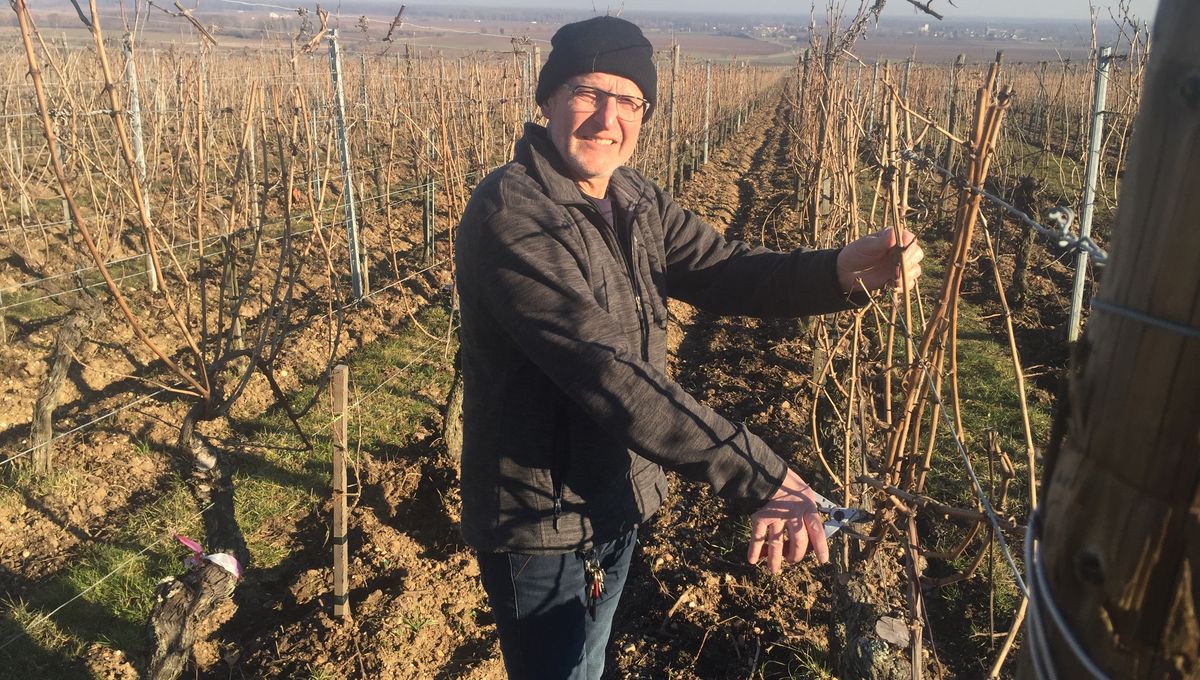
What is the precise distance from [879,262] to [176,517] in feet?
10.4

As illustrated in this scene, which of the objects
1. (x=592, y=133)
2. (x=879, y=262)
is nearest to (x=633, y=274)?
(x=592, y=133)

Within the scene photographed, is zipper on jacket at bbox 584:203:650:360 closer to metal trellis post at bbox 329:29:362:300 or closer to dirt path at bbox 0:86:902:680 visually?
dirt path at bbox 0:86:902:680

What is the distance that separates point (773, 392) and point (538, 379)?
3740 mm

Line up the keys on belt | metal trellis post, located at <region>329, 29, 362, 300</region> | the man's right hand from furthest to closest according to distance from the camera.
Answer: metal trellis post, located at <region>329, 29, 362, 300</region> < the keys on belt < the man's right hand

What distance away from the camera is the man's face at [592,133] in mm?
1603

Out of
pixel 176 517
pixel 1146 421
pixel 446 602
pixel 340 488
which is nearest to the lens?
pixel 1146 421

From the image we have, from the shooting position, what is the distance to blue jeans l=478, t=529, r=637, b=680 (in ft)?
5.31

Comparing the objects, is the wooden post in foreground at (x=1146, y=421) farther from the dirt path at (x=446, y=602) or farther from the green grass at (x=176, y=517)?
the green grass at (x=176, y=517)

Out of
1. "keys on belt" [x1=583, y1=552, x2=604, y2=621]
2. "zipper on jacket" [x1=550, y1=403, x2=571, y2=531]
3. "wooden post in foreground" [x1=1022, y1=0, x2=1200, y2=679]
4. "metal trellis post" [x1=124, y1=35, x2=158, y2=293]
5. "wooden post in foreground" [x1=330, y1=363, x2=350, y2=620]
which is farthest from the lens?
"metal trellis post" [x1=124, y1=35, x2=158, y2=293]

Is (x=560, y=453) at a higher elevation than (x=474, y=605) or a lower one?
higher

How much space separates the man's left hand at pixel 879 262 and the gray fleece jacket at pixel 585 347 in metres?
0.04

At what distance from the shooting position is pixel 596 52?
5.25 feet

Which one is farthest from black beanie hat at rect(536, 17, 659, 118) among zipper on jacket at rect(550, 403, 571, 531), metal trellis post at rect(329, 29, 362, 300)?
metal trellis post at rect(329, 29, 362, 300)

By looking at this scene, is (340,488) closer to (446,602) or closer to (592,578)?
(446,602)
